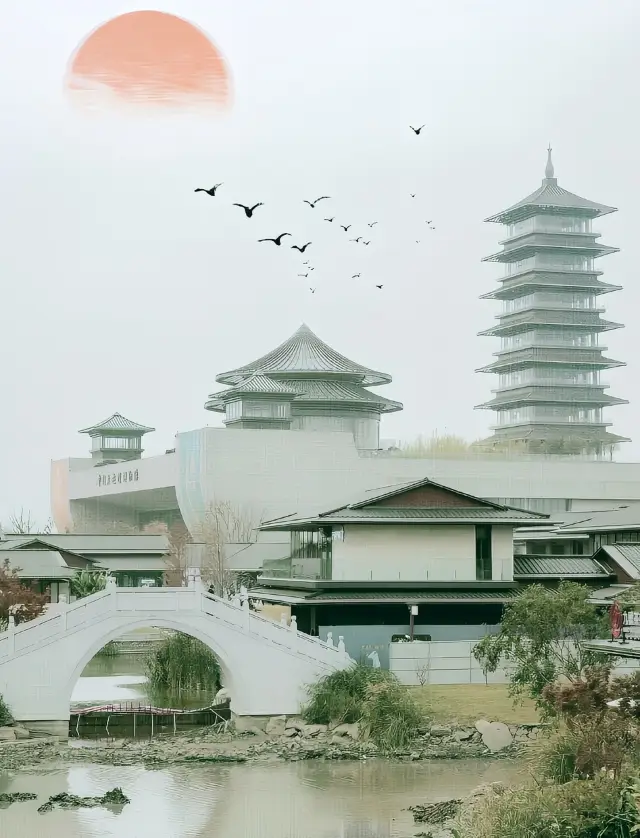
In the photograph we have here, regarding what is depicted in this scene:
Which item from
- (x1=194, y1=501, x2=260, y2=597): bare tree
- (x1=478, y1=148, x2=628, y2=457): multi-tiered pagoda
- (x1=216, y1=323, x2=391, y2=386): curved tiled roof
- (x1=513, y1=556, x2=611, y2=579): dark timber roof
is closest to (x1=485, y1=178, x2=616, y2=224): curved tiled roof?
(x1=478, y1=148, x2=628, y2=457): multi-tiered pagoda

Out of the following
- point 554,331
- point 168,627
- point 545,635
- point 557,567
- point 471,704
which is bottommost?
point 471,704

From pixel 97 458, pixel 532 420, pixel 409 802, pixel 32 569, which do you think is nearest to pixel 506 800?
pixel 409 802

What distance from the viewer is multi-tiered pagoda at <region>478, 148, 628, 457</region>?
110438mm

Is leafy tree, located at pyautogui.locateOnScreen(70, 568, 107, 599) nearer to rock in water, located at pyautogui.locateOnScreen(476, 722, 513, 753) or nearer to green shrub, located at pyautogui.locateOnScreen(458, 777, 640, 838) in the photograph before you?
rock in water, located at pyautogui.locateOnScreen(476, 722, 513, 753)

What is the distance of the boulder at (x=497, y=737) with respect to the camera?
3575 centimetres

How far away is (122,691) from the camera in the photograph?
48.1 m

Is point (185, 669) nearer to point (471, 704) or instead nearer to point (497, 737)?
point (471, 704)

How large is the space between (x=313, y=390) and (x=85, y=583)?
154 ft

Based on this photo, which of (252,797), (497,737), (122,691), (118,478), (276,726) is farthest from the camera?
(118,478)

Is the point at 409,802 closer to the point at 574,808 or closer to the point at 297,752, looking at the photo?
the point at 297,752

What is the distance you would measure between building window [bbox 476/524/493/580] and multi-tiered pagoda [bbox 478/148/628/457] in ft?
207

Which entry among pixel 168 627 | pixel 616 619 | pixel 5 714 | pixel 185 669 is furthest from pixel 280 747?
pixel 185 669

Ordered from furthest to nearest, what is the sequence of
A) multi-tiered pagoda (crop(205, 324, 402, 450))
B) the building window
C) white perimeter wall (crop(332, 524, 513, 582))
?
multi-tiered pagoda (crop(205, 324, 402, 450)), the building window, white perimeter wall (crop(332, 524, 513, 582))

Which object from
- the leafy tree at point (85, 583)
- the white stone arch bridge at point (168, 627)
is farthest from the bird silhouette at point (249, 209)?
the leafy tree at point (85, 583)
